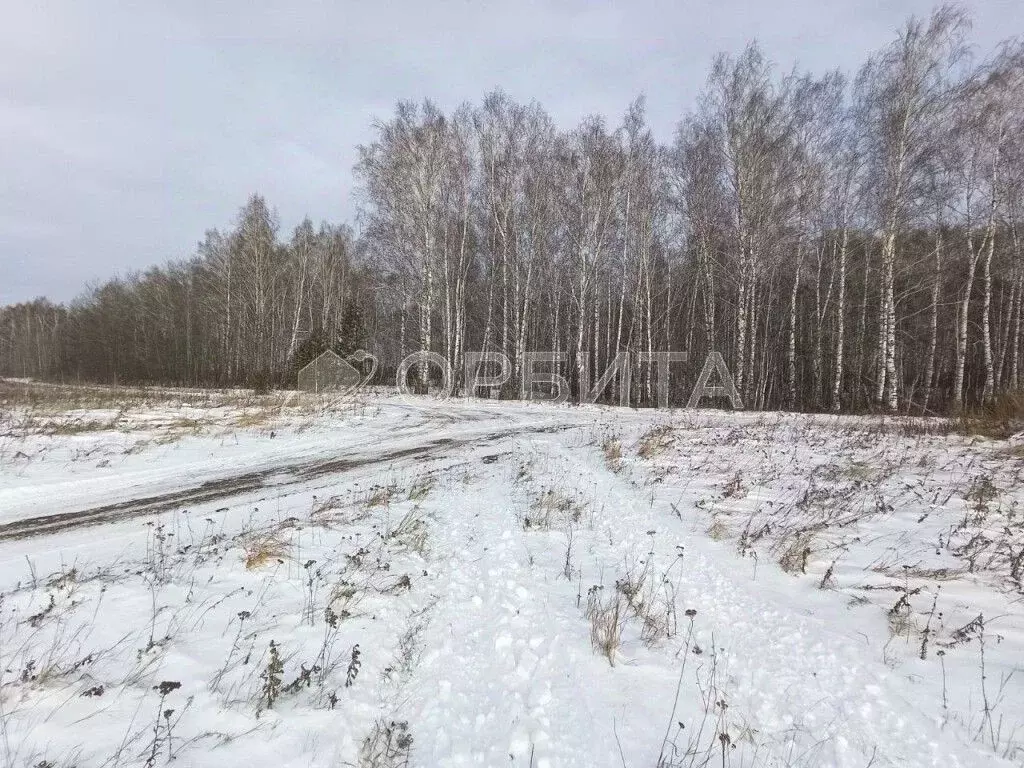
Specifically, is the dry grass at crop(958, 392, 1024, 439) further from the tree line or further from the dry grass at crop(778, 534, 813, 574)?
the dry grass at crop(778, 534, 813, 574)

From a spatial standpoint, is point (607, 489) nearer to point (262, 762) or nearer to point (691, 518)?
point (691, 518)

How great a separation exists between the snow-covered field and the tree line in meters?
11.3

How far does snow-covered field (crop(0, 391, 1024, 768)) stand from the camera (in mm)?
2197

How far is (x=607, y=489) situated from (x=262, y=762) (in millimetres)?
5285

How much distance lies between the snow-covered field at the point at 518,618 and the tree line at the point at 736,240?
11.3 m

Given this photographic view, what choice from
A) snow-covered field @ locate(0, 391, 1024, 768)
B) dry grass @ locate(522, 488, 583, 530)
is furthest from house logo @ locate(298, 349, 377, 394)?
dry grass @ locate(522, 488, 583, 530)

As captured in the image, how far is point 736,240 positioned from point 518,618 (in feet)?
61.9

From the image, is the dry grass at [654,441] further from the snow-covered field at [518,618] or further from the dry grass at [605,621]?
the dry grass at [605,621]

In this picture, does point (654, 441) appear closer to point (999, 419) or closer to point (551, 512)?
point (551, 512)

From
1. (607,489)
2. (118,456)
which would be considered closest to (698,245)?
(607,489)

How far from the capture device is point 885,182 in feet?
51.8

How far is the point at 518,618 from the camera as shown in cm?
329

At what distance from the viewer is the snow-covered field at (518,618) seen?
2.20 meters

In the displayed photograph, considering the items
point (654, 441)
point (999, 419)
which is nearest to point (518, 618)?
point (654, 441)
